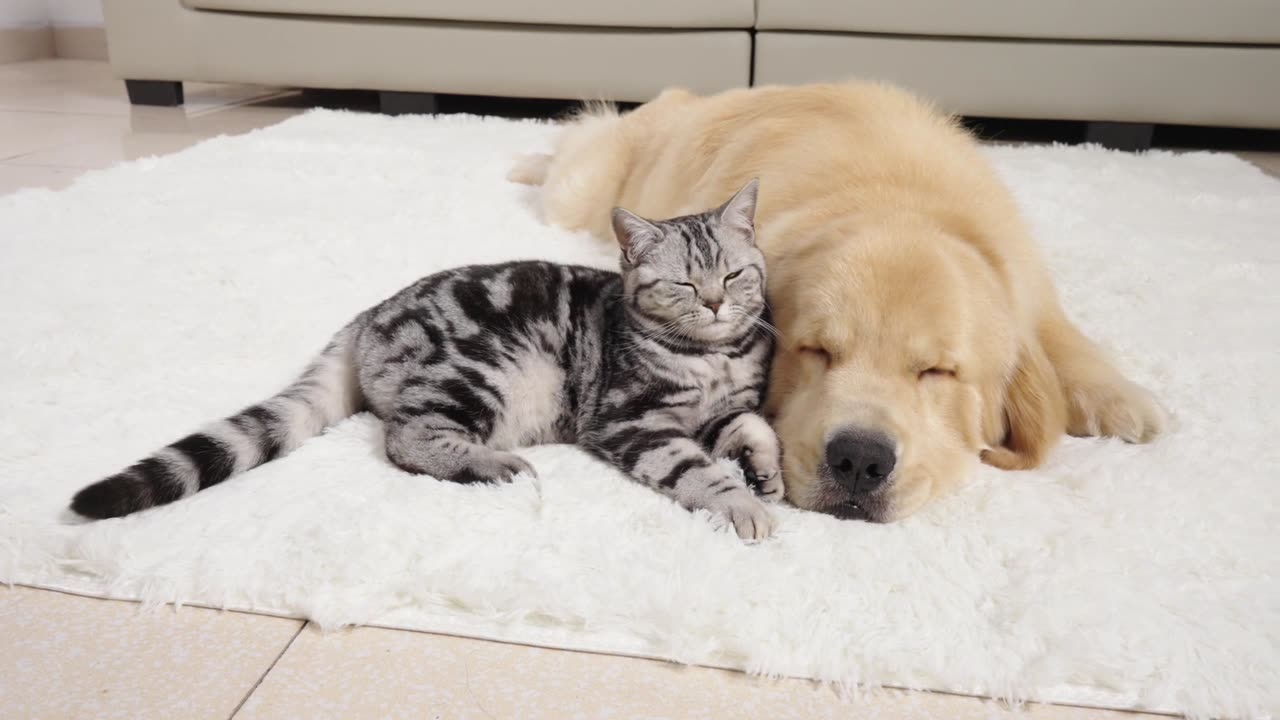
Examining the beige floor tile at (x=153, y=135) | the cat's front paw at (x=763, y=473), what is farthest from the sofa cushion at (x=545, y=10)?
the cat's front paw at (x=763, y=473)

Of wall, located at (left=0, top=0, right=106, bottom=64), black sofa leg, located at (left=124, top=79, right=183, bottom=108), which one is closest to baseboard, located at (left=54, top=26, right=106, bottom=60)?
wall, located at (left=0, top=0, right=106, bottom=64)

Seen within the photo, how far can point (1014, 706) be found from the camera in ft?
3.69

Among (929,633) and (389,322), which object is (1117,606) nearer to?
(929,633)

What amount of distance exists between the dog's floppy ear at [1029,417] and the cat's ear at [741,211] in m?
0.61

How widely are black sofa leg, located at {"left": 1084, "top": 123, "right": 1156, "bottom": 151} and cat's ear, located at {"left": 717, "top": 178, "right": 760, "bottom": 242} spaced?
11.7 feet

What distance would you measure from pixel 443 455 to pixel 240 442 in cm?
35

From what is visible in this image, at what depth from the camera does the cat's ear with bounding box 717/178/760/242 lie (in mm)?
1848

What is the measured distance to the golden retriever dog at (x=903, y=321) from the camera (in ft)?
5.10

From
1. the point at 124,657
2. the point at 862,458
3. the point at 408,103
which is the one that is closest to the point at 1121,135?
the point at 408,103

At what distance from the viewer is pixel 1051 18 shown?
4.26m

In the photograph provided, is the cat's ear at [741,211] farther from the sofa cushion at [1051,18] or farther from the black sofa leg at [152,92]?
the black sofa leg at [152,92]

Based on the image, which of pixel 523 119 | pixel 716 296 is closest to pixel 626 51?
pixel 523 119

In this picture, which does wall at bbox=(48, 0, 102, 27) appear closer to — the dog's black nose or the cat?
the cat

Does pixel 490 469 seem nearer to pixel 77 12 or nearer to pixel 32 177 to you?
pixel 32 177
